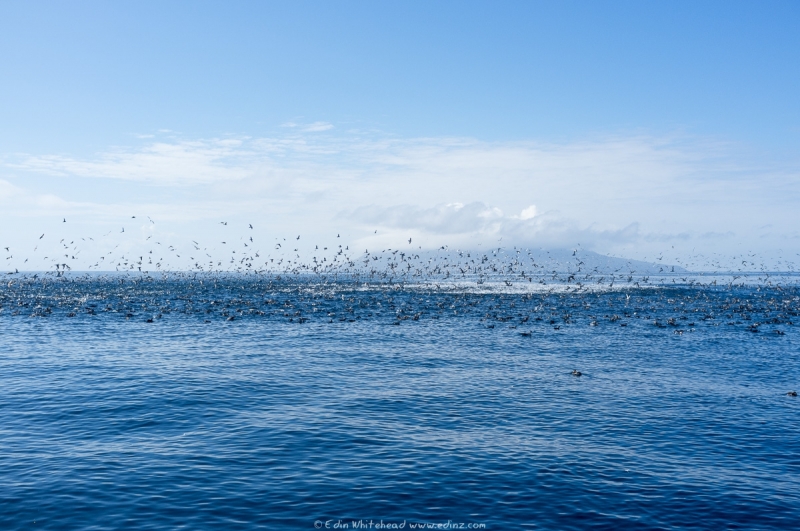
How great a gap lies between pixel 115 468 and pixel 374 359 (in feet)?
96.5

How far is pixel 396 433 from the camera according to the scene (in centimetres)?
2747

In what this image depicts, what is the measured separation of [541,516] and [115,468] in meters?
16.8

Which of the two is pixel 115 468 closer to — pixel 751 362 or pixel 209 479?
pixel 209 479

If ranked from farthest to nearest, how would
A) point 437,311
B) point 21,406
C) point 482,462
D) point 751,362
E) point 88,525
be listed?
point 437,311 → point 751,362 → point 21,406 → point 482,462 → point 88,525

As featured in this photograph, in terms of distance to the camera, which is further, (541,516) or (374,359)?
(374,359)

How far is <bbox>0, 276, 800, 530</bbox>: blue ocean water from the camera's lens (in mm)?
18953

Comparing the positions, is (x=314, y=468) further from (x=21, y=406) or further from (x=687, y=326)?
(x=687, y=326)

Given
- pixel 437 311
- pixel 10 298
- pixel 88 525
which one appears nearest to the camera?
pixel 88 525

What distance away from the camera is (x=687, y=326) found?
255 ft

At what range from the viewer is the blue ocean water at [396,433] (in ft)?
62.2

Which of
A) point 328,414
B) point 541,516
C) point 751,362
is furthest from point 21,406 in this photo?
point 751,362

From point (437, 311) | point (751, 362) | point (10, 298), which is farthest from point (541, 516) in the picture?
point (10, 298)

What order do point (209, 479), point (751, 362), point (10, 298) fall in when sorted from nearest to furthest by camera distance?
point (209, 479)
point (751, 362)
point (10, 298)

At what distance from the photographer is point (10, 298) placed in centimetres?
11638
